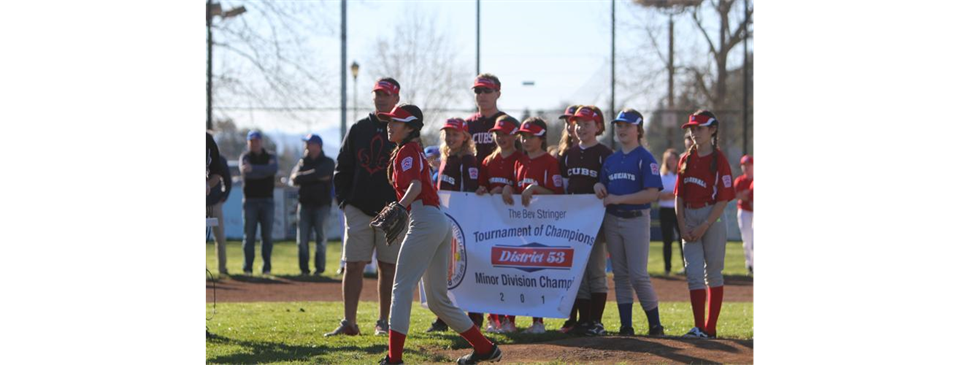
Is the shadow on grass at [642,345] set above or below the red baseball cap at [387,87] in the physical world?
below

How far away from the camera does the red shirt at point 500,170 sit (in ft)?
31.0

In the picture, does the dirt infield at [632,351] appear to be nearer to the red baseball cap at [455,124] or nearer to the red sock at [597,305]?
the red sock at [597,305]

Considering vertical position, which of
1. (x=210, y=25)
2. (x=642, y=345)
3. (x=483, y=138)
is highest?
(x=210, y=25)

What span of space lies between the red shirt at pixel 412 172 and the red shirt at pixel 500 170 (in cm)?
219

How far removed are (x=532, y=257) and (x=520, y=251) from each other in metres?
0.13

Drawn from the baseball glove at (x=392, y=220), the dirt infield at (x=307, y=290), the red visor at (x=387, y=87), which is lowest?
the dirt infield at (x=307, y=290)

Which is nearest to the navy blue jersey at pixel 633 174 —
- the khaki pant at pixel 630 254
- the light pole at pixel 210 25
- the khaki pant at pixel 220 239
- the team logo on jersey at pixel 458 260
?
the khaki pant at pixel 630 254

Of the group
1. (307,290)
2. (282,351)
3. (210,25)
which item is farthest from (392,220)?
(210,25)

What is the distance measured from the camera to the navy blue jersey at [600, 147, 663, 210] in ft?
28.8

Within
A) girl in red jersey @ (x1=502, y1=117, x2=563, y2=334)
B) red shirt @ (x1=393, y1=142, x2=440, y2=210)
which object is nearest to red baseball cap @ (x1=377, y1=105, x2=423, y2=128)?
red shirt @ (x1=393, y1=142, x2=440, y2=210)

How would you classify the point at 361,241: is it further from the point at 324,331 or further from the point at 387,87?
the point at 387,87

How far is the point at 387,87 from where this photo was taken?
8.87 meters
